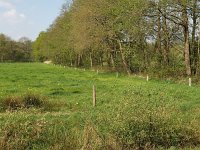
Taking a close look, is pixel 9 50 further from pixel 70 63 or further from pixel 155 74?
pixel 155 74

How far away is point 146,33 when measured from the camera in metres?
44.0

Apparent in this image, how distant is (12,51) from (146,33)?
122233mm

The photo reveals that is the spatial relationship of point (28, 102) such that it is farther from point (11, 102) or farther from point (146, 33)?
point (146, 33)

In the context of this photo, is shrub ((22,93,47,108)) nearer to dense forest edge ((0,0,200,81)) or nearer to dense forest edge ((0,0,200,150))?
dense forest edge ((0,0,200,150))

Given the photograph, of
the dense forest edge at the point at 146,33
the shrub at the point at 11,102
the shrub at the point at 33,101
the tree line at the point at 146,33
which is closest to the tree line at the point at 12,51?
the dense forest edge at the point at 146,33

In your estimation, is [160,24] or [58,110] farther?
[160,24]

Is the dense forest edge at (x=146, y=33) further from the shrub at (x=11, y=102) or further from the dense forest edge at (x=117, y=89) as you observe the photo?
the shrub at (x=11, y=102)

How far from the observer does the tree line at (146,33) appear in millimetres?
39812

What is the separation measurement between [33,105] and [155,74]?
1058 inches

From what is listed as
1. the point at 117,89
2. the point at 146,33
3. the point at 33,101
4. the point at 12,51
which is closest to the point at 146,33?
the point at 146,33

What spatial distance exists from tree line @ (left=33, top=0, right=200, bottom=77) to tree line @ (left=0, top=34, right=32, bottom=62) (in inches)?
3697

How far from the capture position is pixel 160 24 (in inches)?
1751

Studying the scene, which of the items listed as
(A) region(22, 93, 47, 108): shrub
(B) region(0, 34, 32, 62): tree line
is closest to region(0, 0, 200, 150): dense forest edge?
(A) region(22, 93, 47, 108): shrub

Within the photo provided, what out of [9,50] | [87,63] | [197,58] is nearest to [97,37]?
[197,58]
